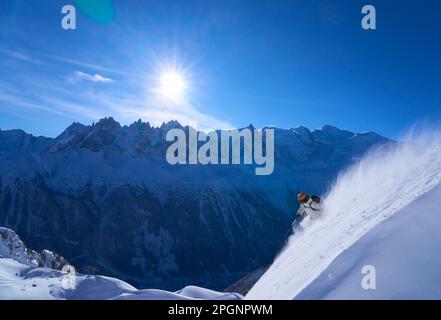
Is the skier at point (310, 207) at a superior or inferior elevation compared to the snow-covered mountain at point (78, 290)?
superior

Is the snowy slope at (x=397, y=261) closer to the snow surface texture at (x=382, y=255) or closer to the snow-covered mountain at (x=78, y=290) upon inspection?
the snow surface texture at (x=382, y=255)

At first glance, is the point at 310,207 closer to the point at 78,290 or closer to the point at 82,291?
the point at 82,291

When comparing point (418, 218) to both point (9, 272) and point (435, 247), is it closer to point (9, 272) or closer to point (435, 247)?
point (435, 247)

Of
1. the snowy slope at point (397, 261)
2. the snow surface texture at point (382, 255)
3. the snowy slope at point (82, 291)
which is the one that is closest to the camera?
the snowy slope at point (397, 261)

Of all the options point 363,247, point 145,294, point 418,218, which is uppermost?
point 418,218

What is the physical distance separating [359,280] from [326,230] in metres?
5.80

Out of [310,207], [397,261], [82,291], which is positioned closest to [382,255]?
[397,261]

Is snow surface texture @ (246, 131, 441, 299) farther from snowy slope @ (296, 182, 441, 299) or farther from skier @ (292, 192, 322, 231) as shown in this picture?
skier @ (292, 192, 322, 231)

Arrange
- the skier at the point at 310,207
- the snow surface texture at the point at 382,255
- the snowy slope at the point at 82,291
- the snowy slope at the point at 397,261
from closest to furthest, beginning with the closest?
the snowy slope at the point at 397,261
the snow surface texture at the point at 382,255
the snowy slope at the point at 82,291
the skier at the point at 310,207

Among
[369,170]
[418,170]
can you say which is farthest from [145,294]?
[369,170]

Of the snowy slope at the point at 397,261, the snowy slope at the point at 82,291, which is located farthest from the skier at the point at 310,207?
the snowy slope at the point at 397,261
